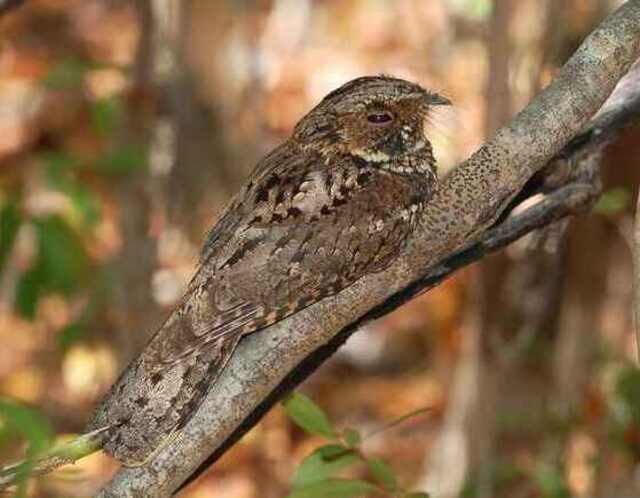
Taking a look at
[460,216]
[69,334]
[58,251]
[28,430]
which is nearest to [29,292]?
[58,251]

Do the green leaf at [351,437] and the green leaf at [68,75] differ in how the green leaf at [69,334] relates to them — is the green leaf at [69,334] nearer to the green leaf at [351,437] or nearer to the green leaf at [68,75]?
the green leaf at [68,75]

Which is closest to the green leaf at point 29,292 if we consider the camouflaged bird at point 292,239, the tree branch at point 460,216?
the camouflaged bird at point 292,239

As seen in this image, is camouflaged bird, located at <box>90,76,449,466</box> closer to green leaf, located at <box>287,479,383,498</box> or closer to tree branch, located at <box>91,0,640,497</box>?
tree branch, located at <box>91,0,640,497</box>

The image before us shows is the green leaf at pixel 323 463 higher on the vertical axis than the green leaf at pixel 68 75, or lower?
lower

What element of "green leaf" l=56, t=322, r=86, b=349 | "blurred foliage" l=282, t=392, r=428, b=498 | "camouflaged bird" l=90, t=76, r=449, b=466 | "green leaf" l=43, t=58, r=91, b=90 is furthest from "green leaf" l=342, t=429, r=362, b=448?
"green leaf" l=56, t=322, r=86, b=349


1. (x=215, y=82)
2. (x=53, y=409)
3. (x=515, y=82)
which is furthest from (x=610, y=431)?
(x=53, y=409)

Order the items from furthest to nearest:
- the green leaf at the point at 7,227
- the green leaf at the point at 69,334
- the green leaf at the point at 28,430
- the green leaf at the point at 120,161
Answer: the green leaf at the point at 69,334 → the green leaf at the point at 120,161 → the green leaf at the point at 7,227 → the green leaf at the point at 28,430

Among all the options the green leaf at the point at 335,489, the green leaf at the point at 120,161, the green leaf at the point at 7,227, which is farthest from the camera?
the green leaf at the point at 120,161
